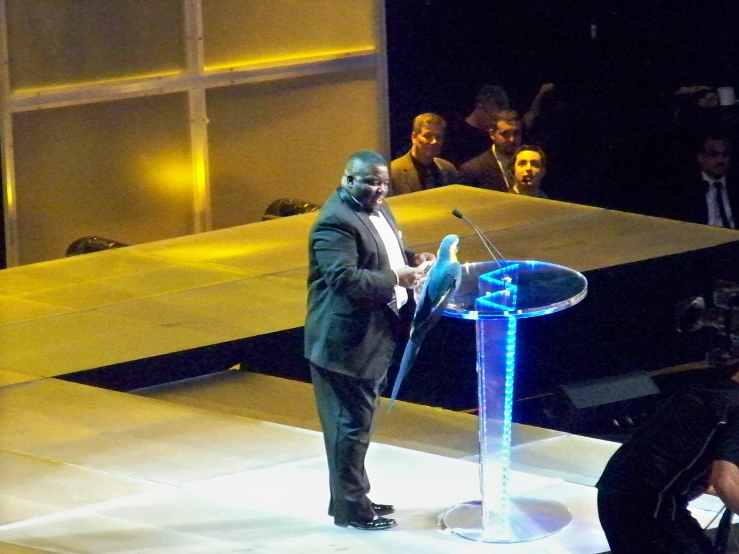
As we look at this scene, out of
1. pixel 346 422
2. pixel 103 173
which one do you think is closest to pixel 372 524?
pixel 346 422

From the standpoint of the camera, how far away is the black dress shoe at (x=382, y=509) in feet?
16.1

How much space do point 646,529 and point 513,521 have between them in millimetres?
845

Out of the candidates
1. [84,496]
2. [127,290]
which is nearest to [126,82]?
[127,290]

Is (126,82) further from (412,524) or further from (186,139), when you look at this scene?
(412,524)

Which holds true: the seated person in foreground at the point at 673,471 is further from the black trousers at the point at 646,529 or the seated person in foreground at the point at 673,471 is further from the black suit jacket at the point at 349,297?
the black suit jacket at the point at 349,297

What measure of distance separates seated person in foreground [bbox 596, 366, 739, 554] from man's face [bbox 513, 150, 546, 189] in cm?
507

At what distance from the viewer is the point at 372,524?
4773 mm

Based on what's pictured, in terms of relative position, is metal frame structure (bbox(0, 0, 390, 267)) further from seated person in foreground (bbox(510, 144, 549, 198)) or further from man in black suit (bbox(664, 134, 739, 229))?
man in black suit (bbox(664, 134, 739, 229))

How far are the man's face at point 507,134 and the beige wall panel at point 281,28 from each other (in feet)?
7.68

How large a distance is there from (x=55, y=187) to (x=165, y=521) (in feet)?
17.2

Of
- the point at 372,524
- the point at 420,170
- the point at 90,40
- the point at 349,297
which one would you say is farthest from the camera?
the point at 90,40

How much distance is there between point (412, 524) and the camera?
488cm

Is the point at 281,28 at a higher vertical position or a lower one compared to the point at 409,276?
higher

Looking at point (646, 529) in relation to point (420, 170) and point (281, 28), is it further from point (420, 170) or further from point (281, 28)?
point (281, 28)
